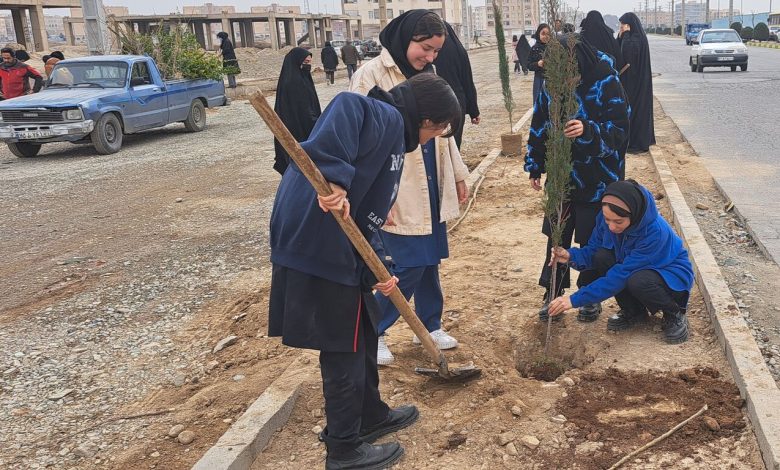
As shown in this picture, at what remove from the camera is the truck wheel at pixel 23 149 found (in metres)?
12.9

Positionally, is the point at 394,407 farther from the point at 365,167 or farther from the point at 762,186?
the point at 762,186

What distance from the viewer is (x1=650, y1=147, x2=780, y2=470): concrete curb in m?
2.94

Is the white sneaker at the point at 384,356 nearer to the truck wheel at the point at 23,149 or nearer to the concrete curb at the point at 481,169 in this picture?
the concrete curb at the point at 481,169

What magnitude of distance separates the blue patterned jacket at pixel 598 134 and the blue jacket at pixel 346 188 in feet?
5.71

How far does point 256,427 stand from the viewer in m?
3.22

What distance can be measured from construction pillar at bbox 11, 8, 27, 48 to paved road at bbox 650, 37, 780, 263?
28.8 meters

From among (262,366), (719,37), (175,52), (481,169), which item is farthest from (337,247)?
(719,37)

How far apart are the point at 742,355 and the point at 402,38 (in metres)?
2.29

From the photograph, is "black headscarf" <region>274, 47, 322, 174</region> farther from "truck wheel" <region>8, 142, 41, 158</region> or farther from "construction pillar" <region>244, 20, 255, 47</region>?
"construction pillar" <region>244, 20, 255, 47</region>

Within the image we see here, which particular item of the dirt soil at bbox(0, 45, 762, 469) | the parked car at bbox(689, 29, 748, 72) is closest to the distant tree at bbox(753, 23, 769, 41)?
the parked car at bbox(689, 29, 748, 72)

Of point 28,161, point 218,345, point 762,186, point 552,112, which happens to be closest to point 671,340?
point 552,112

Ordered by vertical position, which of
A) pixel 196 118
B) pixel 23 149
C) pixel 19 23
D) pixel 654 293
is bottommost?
pixel 654 293

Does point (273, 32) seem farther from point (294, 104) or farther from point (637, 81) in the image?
point (294, 104)

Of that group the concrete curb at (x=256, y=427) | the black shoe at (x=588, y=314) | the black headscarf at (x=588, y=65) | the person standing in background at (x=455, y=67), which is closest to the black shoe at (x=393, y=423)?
the concrete curb at (x=256, y=427)
